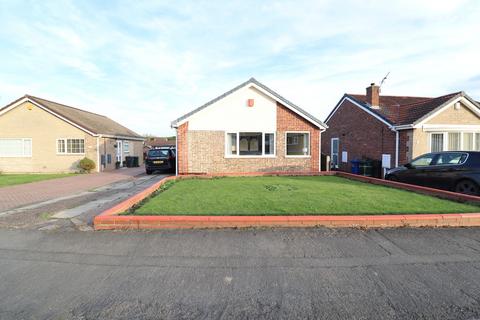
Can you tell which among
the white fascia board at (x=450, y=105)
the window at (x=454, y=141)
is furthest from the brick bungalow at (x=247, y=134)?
the window at (x=454, y=141)

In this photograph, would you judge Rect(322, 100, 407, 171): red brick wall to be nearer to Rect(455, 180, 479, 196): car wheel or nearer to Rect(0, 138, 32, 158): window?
Rect(455, 180, 479, 196): car wheel

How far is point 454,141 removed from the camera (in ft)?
41.6

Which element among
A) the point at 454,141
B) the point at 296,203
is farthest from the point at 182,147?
the point at 454,141

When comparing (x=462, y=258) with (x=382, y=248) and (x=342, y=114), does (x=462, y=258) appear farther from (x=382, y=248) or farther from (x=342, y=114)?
(x=342, y=114)

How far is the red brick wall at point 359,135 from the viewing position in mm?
14181

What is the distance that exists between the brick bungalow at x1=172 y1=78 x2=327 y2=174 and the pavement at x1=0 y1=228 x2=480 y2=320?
861 centimetres

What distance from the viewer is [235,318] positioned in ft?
7.98

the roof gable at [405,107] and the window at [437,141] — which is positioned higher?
the roof gable at [405,107]

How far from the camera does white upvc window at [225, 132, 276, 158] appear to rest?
13.4m

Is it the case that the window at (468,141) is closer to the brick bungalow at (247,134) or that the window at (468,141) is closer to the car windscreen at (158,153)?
the brick bungalow at (247,134)

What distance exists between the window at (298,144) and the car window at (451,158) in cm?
619

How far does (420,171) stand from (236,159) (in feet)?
26.0

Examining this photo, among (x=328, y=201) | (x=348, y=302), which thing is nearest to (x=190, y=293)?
(x=348, y=302)

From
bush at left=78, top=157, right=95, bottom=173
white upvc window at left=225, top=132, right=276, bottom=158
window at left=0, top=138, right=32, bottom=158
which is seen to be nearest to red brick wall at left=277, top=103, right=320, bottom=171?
white upvc window at left=225, top=132, right=276, bottom=158
